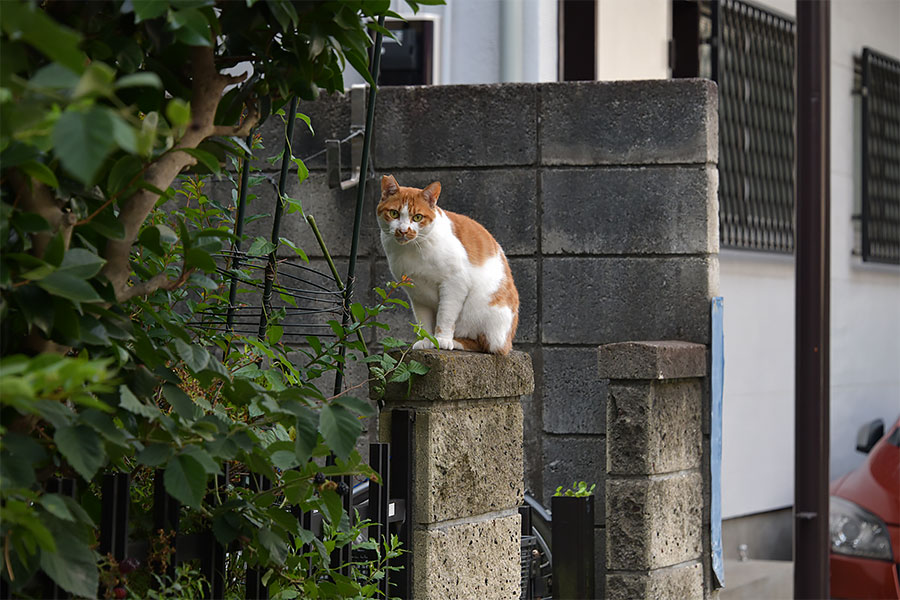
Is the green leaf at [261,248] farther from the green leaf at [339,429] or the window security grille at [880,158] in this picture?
the window security grille at [880,158]

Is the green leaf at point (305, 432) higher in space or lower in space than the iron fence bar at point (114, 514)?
higher

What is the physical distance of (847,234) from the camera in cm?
898

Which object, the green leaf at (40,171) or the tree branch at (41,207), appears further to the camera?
the tree branch at (41,207)

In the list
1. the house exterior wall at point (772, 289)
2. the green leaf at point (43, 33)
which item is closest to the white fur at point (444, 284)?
the green leaf at point (43, 33)

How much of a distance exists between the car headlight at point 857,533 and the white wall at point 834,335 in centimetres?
84

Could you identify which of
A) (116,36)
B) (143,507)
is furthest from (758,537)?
(116,36)

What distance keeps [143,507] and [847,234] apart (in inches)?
301

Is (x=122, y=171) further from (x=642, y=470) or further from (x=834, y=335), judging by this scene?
(x=834, y=335)

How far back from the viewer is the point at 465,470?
3.05 m

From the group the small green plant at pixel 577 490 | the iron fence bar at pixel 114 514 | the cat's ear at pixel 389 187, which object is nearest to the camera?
the iron fence bar at pixel 114 514

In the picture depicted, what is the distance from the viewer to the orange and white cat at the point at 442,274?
344 centimetres

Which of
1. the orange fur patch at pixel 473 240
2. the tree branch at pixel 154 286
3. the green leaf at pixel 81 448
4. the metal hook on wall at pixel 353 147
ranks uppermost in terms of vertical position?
the metal hook on wall at pixel 353 147

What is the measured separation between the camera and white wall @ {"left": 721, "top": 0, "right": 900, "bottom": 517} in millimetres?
7816

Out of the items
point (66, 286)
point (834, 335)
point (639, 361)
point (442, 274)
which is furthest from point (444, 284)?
point (834, 335)
